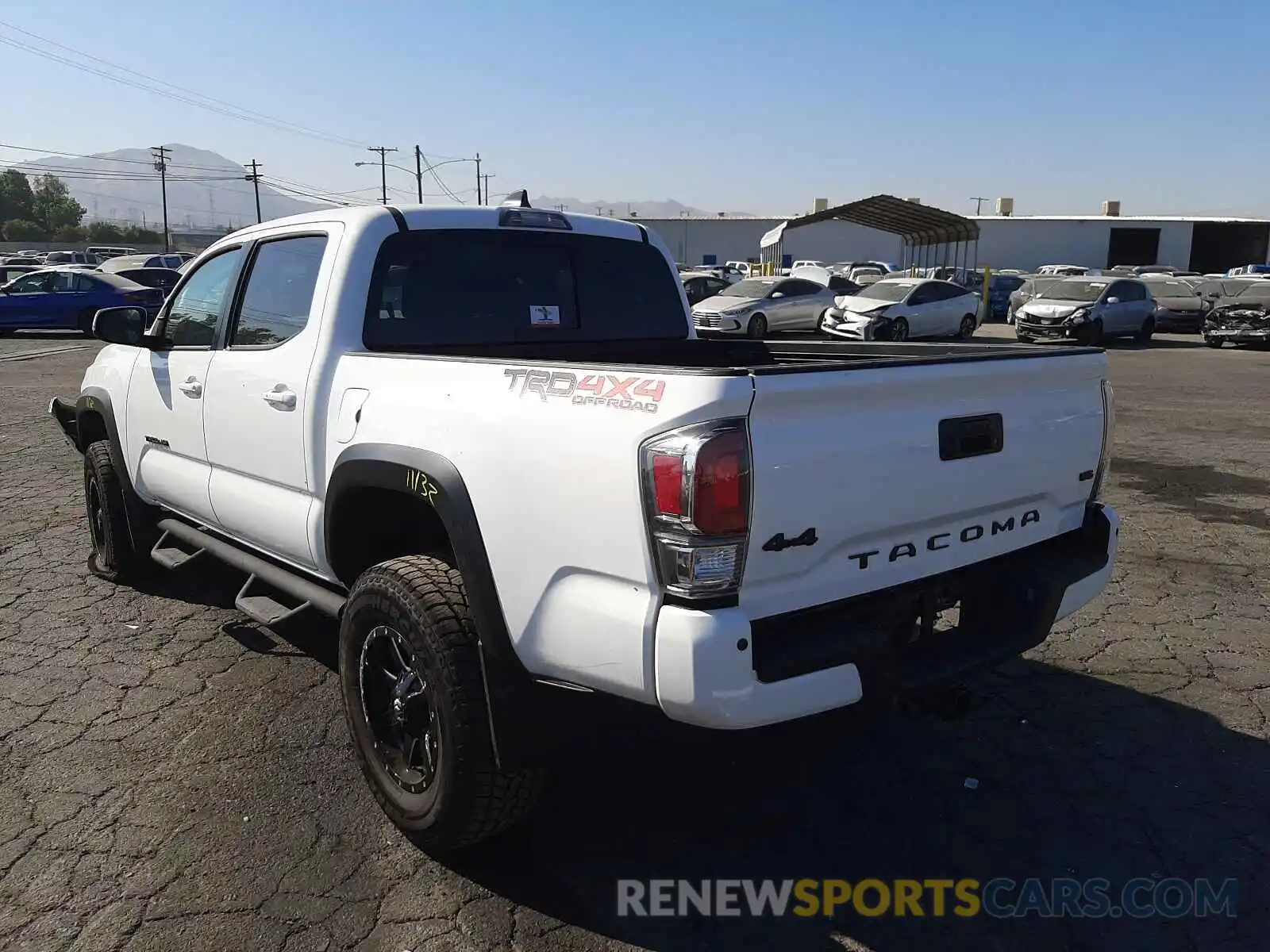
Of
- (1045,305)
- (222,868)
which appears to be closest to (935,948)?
(222,868)

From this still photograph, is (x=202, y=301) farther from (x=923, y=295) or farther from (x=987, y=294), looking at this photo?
(x=987, y=294)

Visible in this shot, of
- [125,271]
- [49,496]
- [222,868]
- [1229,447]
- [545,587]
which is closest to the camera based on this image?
[545,587]

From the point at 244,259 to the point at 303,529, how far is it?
1424mm

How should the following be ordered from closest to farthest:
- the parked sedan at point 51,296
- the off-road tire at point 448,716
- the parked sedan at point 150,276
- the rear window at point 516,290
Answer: the off-road tire at point 448,716 < the rear window at point 516,290 < the parked sedan at point 51,296 < the parked sedan at point 150,276

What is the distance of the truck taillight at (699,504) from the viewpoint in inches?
89.0

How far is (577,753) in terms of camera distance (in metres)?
2.63

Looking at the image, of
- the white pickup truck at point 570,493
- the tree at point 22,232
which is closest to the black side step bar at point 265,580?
A: the white pickup truck at point 570,493

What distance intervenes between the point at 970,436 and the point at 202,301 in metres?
3.55

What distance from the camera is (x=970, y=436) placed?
285 cm

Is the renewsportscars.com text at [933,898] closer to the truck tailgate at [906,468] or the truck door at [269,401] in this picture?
the truck tailgate at [906,468]

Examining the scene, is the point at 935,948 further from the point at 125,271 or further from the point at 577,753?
the point at 125,271

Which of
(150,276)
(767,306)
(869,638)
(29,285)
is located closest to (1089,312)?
(767,306)

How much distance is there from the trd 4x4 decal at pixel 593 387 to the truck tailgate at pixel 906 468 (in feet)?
0.83

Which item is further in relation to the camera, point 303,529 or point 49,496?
point 49,496
